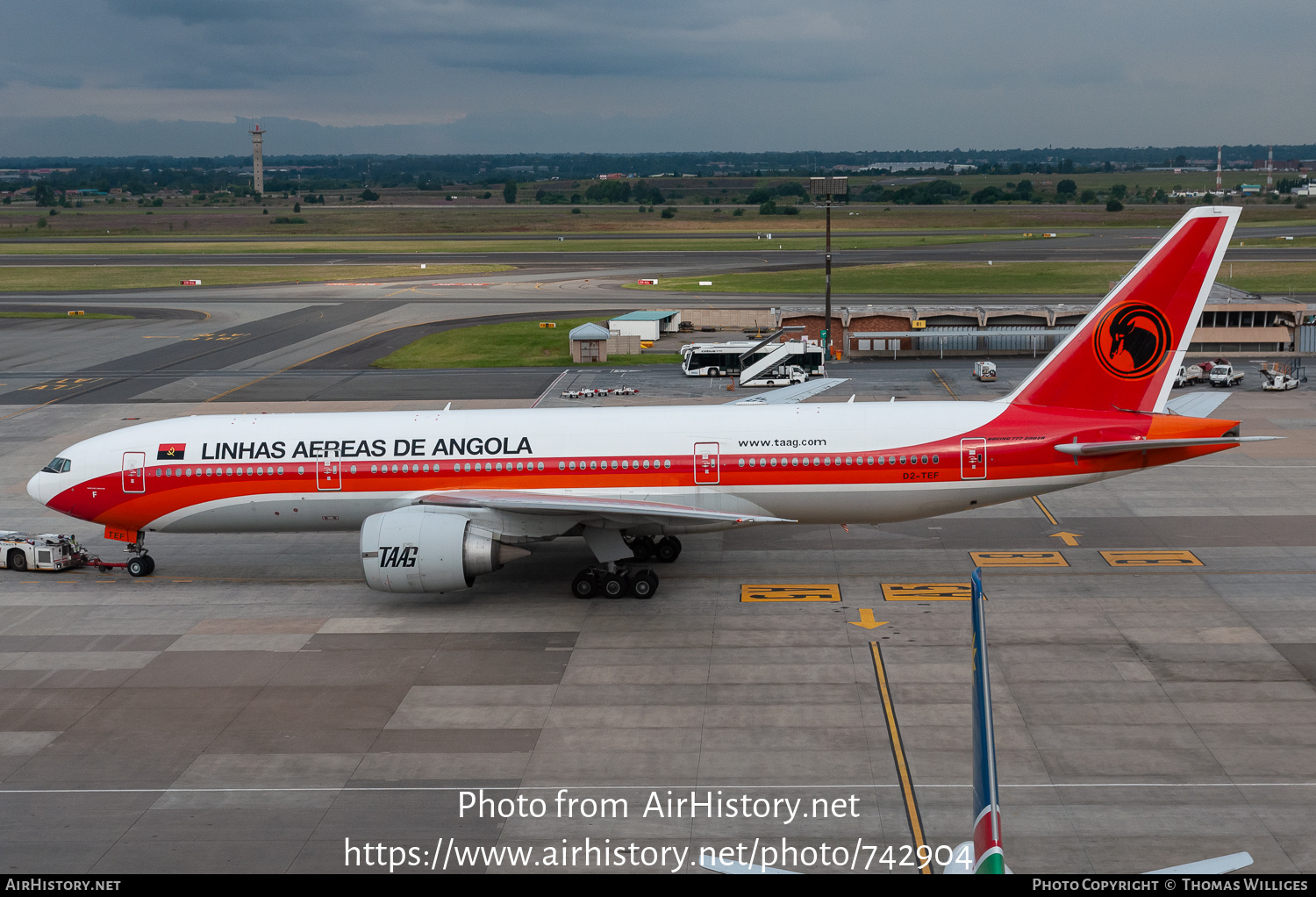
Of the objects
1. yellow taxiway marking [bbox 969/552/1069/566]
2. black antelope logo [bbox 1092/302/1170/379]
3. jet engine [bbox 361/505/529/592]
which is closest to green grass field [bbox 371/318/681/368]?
yellow taxiway marking [bbox 969/552/1069/566]

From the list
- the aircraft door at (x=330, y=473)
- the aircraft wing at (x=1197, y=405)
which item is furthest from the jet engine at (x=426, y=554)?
the aircraft wing at (x=1197, y=405)

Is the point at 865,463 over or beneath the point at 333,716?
over

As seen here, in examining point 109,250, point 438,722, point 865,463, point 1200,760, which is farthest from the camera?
point 109,250

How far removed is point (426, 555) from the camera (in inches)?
1095

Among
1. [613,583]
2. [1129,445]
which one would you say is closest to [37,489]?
[613,583]

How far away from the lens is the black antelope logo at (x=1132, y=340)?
2959 cm

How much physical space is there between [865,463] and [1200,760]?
11863 mm

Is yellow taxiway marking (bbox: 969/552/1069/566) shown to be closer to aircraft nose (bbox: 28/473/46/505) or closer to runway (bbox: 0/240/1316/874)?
runway (bbox: 0/240/1316/874)

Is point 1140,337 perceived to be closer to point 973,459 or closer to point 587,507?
point 973,459

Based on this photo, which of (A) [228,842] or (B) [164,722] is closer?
(A) [228,842]

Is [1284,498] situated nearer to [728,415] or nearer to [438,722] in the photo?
[728,415]

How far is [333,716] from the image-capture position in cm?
2281

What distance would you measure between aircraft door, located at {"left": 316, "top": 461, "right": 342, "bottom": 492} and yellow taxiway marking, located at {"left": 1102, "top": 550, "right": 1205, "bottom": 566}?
22030 mm

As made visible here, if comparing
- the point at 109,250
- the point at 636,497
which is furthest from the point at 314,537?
the point at 109,250
